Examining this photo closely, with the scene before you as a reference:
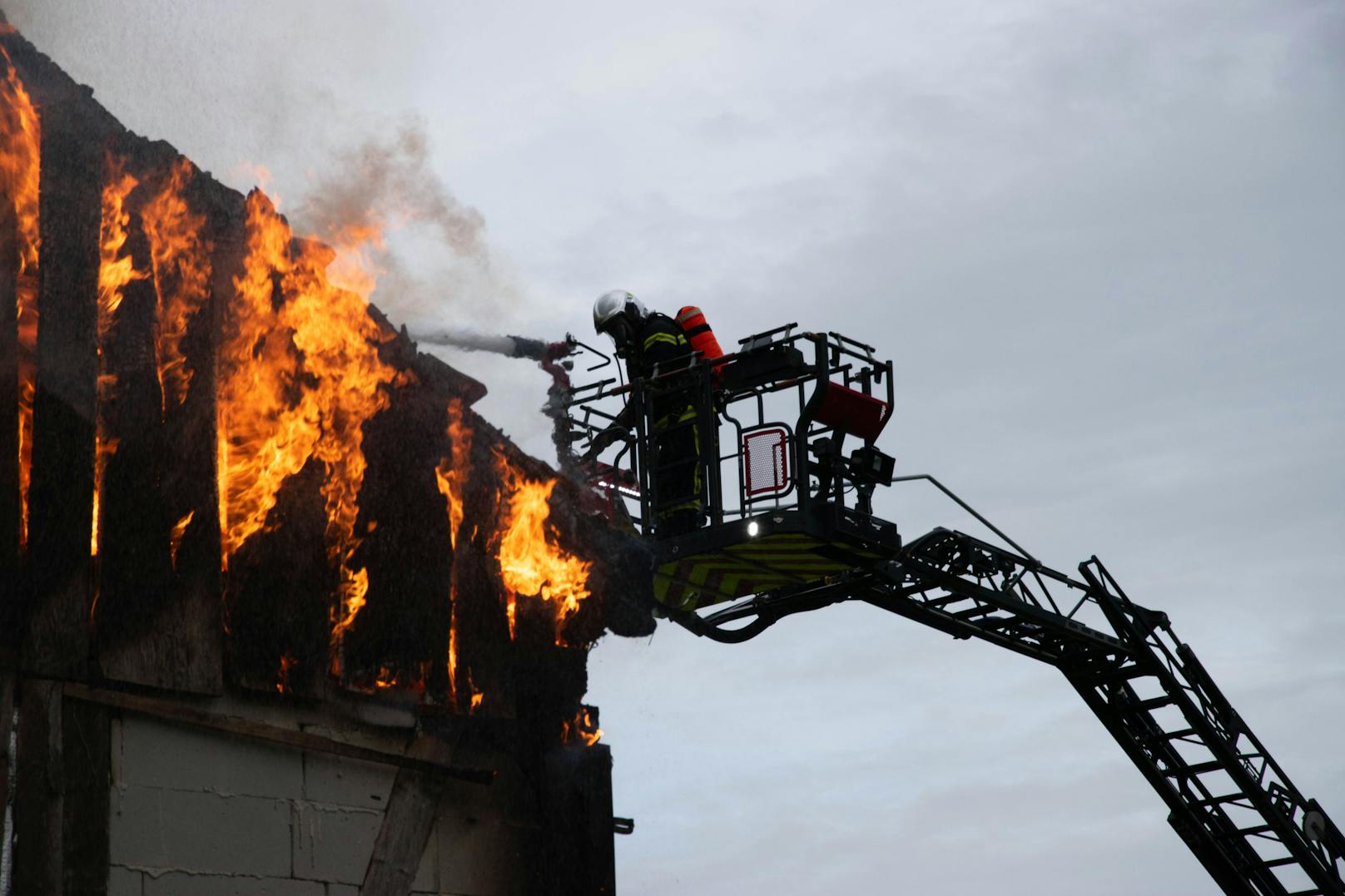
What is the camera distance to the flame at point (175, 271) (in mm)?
11289

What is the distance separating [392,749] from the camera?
12.1 meters

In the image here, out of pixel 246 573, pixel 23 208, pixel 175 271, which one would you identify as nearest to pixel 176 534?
pixel 246 573

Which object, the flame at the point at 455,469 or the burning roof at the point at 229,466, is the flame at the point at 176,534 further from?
the flame at the point at 455,469

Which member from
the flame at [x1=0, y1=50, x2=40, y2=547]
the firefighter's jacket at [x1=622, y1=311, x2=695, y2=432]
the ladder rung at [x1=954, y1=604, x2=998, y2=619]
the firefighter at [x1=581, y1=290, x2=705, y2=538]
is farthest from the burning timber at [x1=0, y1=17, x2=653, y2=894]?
the ladder rung at [x1=954, y1=604, x2=998, y2=619]

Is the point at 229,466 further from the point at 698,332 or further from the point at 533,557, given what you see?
the point at 698,332

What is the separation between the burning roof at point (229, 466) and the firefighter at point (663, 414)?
1301mm

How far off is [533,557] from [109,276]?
4173mm

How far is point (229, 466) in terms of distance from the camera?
11.5m

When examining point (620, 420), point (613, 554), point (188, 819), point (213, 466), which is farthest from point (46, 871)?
point (620, 420)

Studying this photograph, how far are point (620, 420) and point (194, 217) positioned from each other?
15.7ft

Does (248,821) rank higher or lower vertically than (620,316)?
lower

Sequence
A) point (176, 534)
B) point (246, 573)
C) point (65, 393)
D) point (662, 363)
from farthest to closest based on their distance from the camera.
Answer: point (662, 363)
point (246, 573)
point (176, 534)
point (65, 393)

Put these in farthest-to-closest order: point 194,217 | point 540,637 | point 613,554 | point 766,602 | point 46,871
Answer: point 766,602
point 613,554
point 540,637
point 194,217
point 46,871

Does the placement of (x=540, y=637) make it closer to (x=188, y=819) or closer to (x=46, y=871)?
(x=188, y=819)
